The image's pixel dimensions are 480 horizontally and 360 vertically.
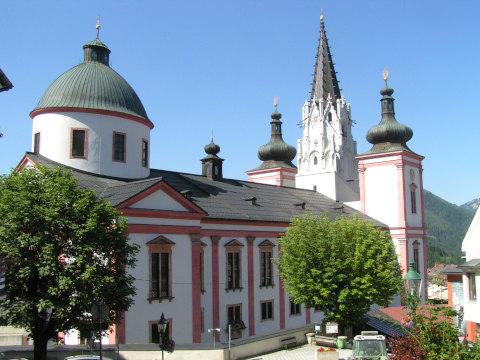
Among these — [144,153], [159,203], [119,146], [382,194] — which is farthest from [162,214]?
[382,194]

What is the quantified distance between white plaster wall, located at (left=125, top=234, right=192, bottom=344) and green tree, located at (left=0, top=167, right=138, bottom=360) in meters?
6.29

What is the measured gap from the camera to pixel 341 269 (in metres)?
32.0

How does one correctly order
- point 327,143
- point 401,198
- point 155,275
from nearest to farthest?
point 155,275 < point 401,198 < point 327,143

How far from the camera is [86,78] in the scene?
34906mm

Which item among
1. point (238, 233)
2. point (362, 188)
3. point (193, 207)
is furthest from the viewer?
point (362, 188)

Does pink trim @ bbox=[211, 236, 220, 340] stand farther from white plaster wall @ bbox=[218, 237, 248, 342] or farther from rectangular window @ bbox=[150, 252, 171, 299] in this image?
rectangular window @ bbox=[150, 252, 171, 299]

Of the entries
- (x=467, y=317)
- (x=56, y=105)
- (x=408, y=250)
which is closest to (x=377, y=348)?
(x=467, y=317)

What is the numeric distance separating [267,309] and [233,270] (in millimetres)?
4309

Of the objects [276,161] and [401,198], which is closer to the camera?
[401,198]

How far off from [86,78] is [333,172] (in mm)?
30790

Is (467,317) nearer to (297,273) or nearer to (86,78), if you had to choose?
(297,273)

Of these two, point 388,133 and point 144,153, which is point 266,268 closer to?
point 144,153

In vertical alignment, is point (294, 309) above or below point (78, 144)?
below

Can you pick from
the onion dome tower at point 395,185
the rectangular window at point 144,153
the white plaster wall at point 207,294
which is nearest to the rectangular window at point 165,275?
the white plaster wall at point 207,294
